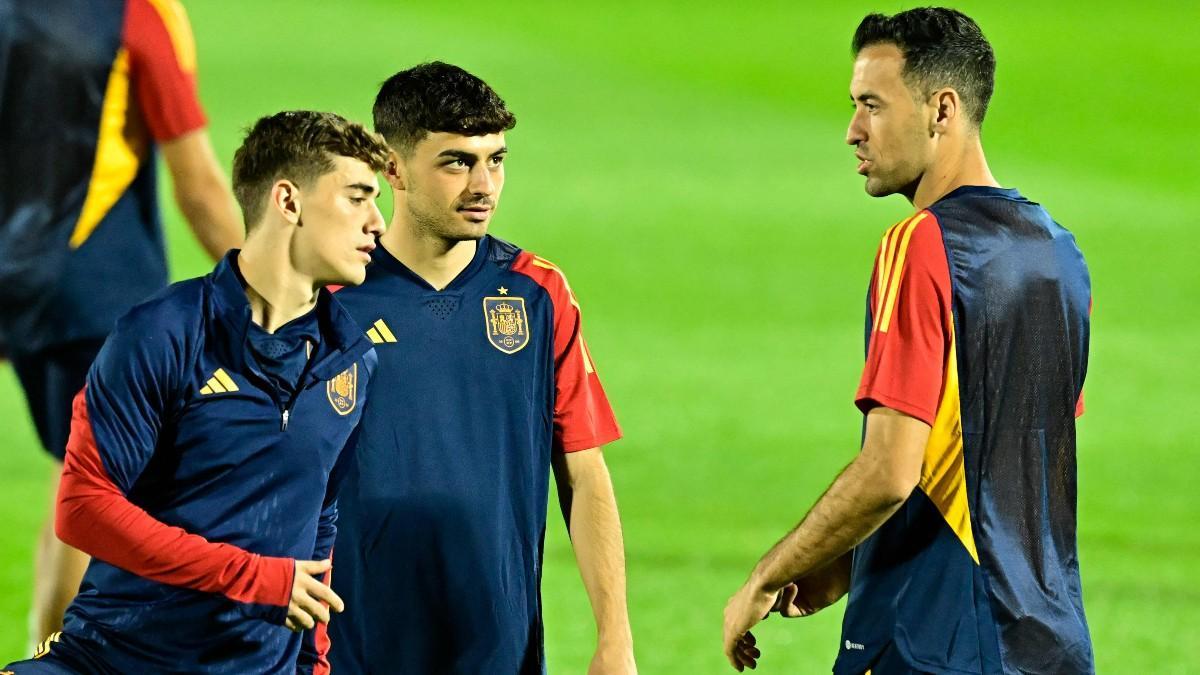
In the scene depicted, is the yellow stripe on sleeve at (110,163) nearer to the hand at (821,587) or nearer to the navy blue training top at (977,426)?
the hand at (821,587)

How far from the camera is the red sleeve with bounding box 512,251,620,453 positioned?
4.35 metres

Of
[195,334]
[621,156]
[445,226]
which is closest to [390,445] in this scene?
[445,226]

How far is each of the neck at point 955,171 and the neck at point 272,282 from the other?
4.17ft

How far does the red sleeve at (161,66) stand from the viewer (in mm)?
5543

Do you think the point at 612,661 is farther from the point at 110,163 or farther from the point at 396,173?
the point at 110,163

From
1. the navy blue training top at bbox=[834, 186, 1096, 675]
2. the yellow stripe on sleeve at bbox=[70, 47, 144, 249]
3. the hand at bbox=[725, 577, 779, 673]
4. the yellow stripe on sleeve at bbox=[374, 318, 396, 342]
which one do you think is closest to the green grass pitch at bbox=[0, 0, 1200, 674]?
the yellow stripe on sleeve at bbox=[70, 47, 144, 249]

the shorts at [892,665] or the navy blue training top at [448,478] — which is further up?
the navy blue training top at [448,478]

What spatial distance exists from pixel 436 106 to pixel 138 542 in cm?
128

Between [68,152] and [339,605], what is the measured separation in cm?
260

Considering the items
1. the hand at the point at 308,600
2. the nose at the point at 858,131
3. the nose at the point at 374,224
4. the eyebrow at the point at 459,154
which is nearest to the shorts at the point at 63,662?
the hand at the point at 308,600

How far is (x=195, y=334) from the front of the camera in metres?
3.55

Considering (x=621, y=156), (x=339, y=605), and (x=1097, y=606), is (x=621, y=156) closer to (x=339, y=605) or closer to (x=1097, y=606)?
(x=1097, y=606)

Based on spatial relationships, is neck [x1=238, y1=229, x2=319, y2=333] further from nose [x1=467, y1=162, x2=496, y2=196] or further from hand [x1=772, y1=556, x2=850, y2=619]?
hand [x1=772, y1=556, x2=850, y2=619]

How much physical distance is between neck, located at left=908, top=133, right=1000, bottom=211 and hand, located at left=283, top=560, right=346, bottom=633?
143 cm
